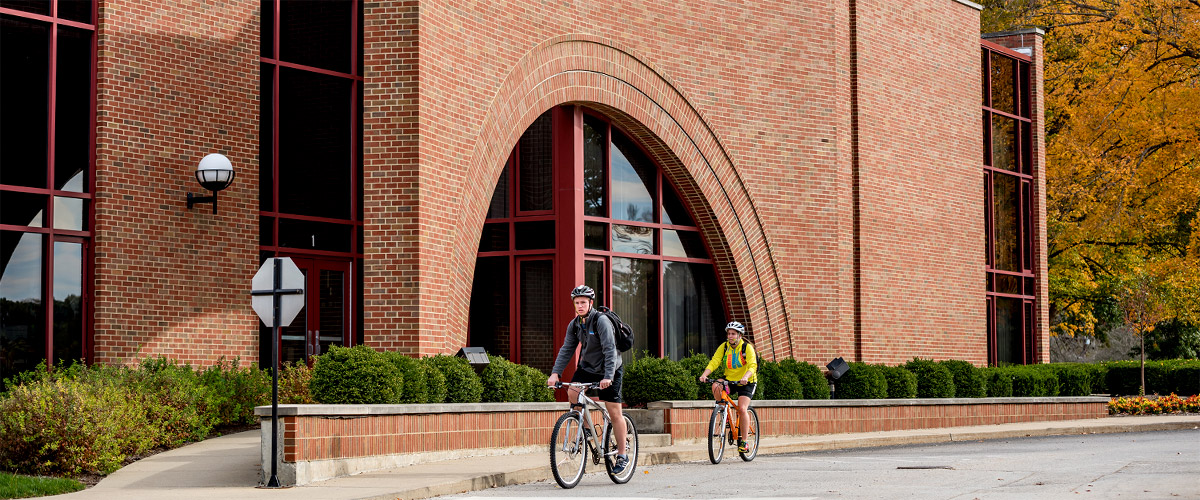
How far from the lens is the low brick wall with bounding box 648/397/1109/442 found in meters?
18.4

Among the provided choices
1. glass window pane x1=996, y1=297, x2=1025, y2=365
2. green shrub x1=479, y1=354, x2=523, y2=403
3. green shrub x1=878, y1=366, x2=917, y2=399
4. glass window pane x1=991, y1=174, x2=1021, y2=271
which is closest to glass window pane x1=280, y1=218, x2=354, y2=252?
green shrub x1=479, y1=354, x2=523, y2=403

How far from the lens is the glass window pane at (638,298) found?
2189 centimetres

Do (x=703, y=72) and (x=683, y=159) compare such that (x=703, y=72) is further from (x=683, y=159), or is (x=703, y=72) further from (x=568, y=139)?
(x=568, y=139)

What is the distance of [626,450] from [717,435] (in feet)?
9.68

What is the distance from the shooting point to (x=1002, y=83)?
30.8m

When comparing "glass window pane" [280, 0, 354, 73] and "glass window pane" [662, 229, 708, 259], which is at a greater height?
"glass window pane" [280, 0, 354, 73]

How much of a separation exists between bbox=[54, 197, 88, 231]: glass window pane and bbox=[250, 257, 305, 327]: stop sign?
5.89 m

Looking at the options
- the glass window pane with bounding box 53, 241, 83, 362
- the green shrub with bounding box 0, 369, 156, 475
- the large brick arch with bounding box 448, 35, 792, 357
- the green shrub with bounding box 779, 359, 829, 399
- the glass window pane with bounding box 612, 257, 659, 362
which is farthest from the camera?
the glass window pane with bounding box 612, 257, 659, 362

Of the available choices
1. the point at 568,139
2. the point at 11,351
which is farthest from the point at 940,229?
the point at 11,351

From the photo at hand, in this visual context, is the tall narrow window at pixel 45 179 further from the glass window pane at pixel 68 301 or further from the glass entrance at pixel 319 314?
the glass entrance at pixel 319 314

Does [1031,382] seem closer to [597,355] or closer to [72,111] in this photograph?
[597,355]

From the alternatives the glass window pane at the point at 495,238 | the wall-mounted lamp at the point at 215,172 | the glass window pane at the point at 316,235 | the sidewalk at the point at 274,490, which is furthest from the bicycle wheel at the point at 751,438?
the glass window pane at the point at 316,235

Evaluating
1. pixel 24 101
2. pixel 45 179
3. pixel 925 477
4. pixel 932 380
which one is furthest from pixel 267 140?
pixel 932 380

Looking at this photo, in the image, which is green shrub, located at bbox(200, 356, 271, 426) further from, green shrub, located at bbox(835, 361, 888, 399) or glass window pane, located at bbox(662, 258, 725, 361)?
green shrub, located at bbox(835, 361, 888, 399)
